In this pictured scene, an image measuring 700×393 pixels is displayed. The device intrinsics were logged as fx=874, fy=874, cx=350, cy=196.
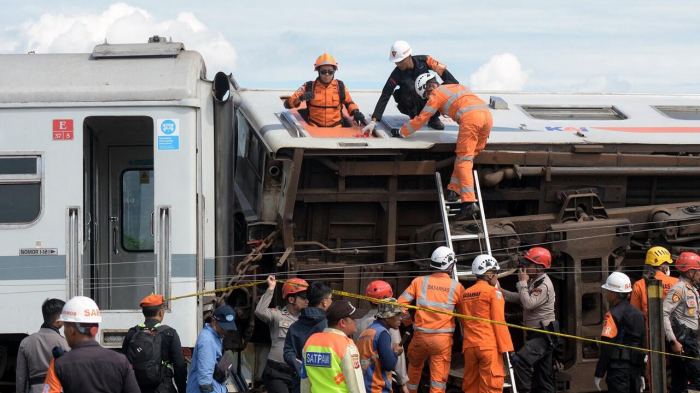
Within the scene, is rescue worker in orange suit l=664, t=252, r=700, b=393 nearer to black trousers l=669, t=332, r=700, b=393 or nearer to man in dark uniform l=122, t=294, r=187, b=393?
black trousers l=669, t=332, r=700, b=393

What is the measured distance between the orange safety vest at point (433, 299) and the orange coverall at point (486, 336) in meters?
0.14

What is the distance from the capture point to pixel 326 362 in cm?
548

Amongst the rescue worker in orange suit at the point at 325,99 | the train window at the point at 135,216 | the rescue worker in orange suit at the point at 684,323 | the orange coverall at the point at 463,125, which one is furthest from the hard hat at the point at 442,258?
the train window at the point at 135,216

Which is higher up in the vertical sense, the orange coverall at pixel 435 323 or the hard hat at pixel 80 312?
the hard hat at pixel 80 312

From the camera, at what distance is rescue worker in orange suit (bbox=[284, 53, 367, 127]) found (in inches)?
361

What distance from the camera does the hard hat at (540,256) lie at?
27.0 ft

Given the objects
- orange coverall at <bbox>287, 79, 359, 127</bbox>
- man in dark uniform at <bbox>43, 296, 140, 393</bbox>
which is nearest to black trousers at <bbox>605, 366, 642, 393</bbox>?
orange coverall at <bbox>287, 79, 359, 127</bbox>

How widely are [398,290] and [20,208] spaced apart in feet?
11.9

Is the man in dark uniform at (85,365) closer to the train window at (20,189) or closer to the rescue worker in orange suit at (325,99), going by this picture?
the train window at (20,189)

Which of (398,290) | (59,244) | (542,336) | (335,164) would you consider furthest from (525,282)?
(59,244)

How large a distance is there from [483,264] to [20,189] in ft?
13.7

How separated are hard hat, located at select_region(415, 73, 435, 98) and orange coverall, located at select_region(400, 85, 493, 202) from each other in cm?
25

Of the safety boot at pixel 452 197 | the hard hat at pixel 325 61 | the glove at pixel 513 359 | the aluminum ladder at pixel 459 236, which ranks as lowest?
the glove at pixel 513 359

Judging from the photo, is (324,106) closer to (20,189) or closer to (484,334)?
(484,334)
